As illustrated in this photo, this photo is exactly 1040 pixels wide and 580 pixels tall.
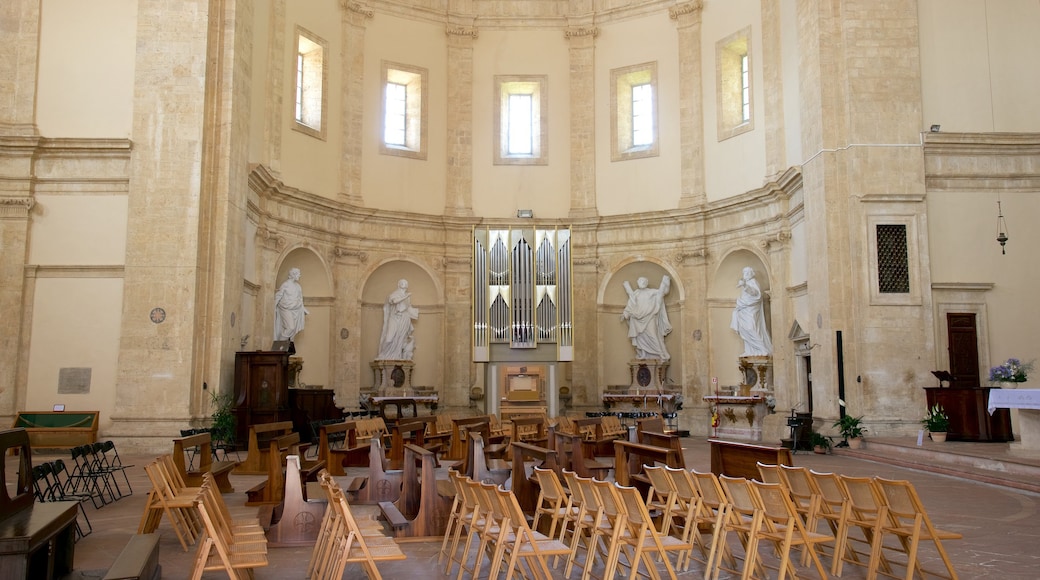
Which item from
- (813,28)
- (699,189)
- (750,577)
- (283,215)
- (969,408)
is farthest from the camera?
(699,189)

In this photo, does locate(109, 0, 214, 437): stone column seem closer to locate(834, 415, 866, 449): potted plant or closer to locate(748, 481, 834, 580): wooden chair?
locate(834, 415, 866, 449): potted plant

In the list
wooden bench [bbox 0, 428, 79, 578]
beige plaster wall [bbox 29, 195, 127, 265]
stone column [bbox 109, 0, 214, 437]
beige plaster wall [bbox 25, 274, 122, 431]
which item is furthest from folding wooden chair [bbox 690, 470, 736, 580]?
beige plaster wall [bbox 29, 195, 127, 265]

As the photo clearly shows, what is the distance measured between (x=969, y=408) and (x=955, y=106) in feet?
20.3

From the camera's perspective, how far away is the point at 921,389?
16.8m

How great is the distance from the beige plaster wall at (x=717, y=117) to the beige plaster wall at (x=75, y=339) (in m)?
14.6

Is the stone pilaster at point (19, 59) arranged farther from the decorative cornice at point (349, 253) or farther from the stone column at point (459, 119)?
the stone column at point (459, 119)

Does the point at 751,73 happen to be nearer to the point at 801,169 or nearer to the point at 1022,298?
the point at 801,169

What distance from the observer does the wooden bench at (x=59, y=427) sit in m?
15.4

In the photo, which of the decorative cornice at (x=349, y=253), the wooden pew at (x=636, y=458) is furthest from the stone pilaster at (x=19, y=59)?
the wooden pew at (x=636, y=458)

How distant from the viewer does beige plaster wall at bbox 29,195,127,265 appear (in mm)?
16516

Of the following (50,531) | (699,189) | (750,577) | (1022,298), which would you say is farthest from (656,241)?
(50,531)

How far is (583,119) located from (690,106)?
10.2 feet

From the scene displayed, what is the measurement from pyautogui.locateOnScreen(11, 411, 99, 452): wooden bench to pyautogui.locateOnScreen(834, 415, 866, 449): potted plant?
13.5 meters

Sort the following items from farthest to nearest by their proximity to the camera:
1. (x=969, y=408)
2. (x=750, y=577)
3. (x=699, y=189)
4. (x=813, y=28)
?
(x=699, y=189) < (x=813, y=28) < (x=969, y=408) < (x=750, y=577)
